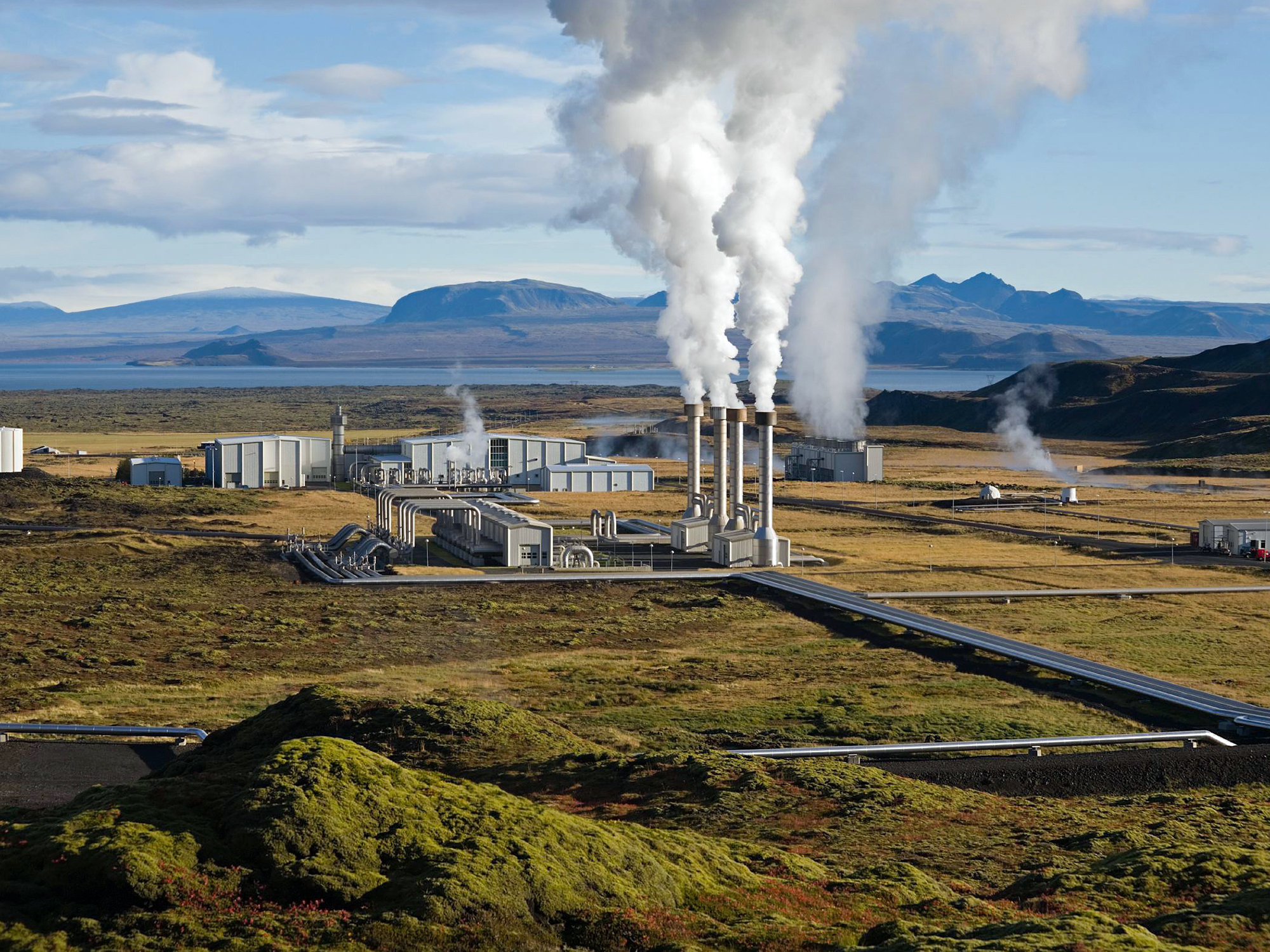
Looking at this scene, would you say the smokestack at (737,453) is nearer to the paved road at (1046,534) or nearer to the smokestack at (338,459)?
the paved road at (1046,534)

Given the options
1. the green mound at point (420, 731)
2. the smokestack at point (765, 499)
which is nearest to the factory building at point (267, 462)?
the smokestack at point (765, 499)

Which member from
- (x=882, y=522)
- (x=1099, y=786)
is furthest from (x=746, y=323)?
(x=1099, y=786)

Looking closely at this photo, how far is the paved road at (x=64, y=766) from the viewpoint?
32719 millimetres

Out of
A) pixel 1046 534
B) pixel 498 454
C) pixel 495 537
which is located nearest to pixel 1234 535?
pixel 1046 534

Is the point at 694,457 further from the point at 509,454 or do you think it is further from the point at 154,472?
the point at 154,472

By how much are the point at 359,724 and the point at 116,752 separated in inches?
244

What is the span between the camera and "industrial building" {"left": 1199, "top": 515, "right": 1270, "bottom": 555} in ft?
280

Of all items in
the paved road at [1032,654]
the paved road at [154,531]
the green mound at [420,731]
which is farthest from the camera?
the paved road at [154,531]

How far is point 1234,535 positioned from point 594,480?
5451 centimetres

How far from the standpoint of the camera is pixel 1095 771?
121 ft

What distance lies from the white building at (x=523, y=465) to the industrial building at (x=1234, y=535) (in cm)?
4897

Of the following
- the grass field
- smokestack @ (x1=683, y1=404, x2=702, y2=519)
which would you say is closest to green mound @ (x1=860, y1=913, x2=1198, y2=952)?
the grass field

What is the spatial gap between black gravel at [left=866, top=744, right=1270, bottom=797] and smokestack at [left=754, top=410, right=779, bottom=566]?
131 ft

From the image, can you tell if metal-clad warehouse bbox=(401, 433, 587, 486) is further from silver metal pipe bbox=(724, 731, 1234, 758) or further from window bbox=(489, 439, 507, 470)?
silver metal pipe bbox=(724, 731, 1234, 758)
